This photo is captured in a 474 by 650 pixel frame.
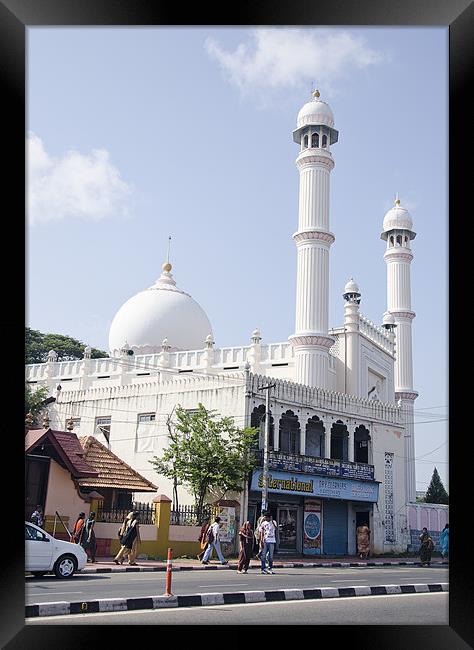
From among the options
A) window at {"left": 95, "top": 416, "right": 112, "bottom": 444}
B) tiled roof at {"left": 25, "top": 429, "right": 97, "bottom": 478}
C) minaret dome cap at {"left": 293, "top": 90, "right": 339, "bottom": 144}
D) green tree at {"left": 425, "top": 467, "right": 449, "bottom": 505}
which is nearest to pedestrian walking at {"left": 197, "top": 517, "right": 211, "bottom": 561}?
tiled roof at {"left": 25, "top": 429, "right": 97, "bottom": 478}

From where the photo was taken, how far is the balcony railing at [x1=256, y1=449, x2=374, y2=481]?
23.7 m

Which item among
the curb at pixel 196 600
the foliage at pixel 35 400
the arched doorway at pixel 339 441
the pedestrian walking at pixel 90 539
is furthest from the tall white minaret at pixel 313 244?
the curb at pixel 196 600

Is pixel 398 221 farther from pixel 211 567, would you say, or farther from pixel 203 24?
pixel 203 24

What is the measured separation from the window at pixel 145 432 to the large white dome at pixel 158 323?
27.2 feet

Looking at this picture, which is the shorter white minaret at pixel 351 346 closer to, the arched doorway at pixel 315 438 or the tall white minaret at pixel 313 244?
the tall white minaret at pixel 313 244

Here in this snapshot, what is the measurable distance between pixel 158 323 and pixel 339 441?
1032 centimetres

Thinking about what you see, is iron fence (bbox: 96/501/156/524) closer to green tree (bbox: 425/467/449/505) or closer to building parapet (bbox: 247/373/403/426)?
building parapet (bbox: 247/373/403/426)

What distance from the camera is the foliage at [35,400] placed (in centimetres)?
2795

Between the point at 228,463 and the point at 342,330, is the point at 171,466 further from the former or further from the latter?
the point at 342,330

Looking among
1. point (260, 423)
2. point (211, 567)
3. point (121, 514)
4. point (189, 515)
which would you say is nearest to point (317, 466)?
point (260, 423)

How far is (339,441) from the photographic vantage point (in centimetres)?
2747

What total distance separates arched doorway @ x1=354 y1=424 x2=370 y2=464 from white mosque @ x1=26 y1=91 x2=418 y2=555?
4 centimetres
